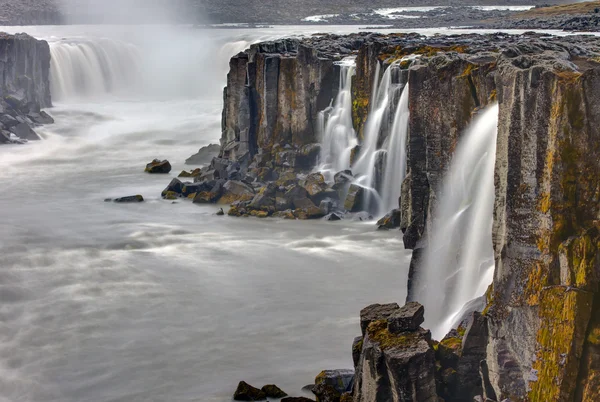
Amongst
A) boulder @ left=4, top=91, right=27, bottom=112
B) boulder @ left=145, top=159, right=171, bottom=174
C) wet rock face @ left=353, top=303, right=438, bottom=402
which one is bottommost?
boulder @ left=145, top=159, right=171, bottom=174

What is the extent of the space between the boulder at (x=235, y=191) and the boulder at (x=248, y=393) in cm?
1742

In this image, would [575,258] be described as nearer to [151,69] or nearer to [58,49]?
[58,49]

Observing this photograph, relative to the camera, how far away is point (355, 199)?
97.0ft

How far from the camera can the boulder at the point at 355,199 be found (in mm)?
29594

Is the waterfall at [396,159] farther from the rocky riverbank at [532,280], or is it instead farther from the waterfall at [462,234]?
the rocky riverbank at [532,280]

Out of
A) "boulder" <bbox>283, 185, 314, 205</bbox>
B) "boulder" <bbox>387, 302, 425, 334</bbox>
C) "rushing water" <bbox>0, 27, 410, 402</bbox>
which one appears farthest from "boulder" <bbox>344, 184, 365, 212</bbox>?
"boulder" <bbox>387, 302, 425, 334</bbox>

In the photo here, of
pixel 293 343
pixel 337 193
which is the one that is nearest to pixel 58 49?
pixel 337 193

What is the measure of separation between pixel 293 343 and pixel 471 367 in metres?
6.21

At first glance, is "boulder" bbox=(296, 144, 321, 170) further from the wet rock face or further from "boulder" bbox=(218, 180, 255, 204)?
the wet rock face

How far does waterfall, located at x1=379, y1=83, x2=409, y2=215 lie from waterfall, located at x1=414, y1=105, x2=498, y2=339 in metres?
11.5

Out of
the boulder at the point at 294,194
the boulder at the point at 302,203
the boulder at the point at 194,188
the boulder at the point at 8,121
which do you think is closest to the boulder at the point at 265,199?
the boulder at the point at 294,194

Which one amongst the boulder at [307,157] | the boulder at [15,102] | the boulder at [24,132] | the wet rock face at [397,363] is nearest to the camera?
the wet rock face at [397,363]

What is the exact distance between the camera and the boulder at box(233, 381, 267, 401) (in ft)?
48.8

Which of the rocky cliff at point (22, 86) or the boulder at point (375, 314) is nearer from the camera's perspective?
the boulder at point (375, 314)
